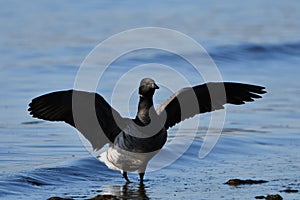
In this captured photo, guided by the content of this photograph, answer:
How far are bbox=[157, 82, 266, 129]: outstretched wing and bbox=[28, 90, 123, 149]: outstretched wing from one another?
639mm

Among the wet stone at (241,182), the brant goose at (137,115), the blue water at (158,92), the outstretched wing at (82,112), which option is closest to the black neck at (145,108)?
the brant goose at (137,115)

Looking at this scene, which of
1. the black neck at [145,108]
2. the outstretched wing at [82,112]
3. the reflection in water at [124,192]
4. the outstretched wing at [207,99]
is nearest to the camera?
the outstretched wing at [82,112]

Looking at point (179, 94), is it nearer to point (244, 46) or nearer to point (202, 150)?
point (202, 150)

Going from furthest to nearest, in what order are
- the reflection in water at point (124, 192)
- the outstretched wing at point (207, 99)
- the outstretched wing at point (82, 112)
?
the outstretched wing at point (207, 99) → the reflection in water at point (124, 192) → the outstretched wing at point (82, 112)

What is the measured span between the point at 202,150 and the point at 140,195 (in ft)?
8.14

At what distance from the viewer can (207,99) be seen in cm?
1001

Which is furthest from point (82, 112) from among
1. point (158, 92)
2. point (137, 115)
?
point (158, 92)

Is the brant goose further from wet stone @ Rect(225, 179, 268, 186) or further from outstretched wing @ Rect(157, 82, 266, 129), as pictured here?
wet stone @ Rect(225, 179, 268, 186)

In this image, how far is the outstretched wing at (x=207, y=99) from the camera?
9844 millimetres

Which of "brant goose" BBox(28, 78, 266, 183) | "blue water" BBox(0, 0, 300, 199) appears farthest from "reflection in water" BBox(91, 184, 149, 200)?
"brant goose" BBox(28, 78, 266, 183)

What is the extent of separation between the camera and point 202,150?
38.4 feet

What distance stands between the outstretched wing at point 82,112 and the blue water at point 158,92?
663 millimetres

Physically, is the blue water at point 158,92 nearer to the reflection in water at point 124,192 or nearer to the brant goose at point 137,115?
the reflection in water at point 124,192

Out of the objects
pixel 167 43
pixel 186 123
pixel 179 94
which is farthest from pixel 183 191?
pixel 167 43
